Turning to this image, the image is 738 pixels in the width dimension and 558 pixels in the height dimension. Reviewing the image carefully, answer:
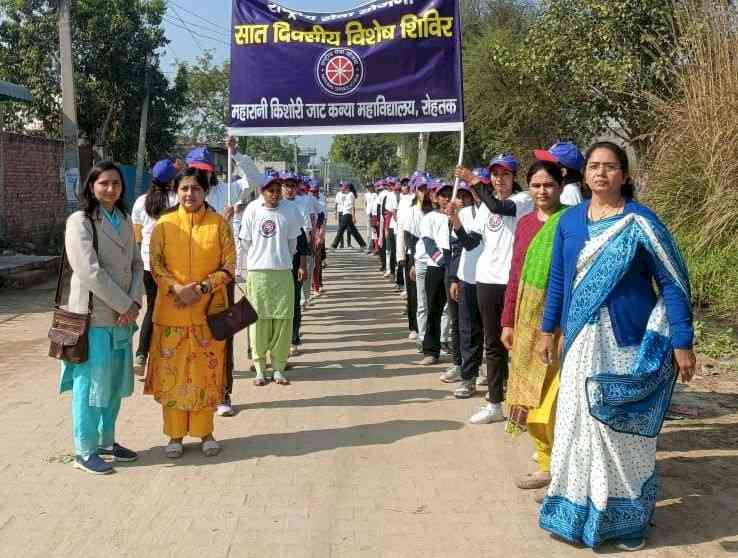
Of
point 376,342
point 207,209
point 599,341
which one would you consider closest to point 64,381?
point 207,209

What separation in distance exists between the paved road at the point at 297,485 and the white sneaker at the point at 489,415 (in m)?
0.13

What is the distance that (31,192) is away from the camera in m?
16.8

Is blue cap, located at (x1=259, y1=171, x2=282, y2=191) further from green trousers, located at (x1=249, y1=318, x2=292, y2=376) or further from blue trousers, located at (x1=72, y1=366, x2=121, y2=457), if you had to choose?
blue trousers, located at (x1=72, y1=366, x2=121, y2=457)

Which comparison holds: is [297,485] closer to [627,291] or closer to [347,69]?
[627,291]

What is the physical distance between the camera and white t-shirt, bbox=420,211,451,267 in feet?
24.5

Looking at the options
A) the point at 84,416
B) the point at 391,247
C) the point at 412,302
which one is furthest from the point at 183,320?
the point at 391,247

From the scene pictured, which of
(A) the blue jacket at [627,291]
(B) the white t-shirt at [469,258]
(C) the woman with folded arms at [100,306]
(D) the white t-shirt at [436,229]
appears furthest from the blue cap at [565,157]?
(D) the white t-shirt at [436,229]

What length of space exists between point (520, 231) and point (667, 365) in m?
1.47

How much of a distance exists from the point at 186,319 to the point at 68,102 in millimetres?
11464

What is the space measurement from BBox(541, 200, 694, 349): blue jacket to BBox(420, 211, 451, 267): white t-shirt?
3.44m

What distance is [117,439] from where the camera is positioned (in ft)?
17.7

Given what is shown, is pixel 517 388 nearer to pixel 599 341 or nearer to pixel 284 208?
pixel 599 341

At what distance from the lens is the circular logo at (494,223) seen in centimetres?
→ 568

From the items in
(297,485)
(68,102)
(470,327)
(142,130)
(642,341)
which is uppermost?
(142,130)
